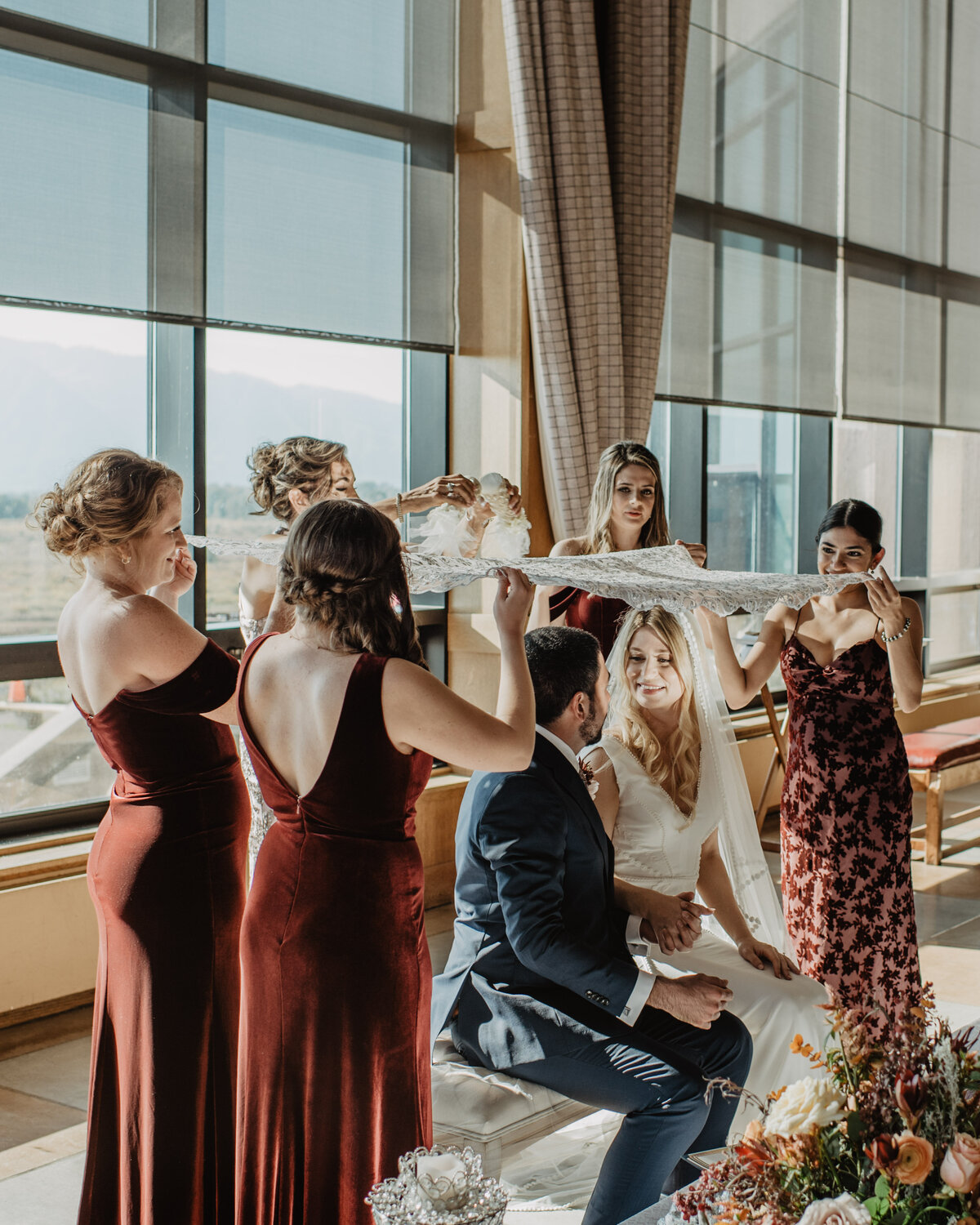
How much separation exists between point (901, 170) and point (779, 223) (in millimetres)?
1675

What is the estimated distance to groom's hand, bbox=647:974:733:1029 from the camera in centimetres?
229

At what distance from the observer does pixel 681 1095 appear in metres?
2.23

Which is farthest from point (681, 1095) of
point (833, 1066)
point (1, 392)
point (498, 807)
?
point (1, 392)

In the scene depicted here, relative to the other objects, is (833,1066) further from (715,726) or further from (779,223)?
(779,223)

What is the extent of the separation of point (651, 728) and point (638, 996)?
808mm

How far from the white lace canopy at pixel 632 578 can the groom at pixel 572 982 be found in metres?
0.13

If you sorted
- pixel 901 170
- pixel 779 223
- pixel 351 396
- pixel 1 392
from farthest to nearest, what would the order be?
pixel 901 170, pixel 779 223, pixel 351 396, pixel 1 392

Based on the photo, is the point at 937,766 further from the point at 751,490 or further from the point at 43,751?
the point at 43,751

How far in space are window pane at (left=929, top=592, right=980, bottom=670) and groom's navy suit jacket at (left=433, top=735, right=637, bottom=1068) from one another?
23.2ft

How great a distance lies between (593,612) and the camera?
155 inches

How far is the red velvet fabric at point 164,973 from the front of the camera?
87.8 inches

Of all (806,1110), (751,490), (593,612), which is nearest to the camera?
(806,1110)

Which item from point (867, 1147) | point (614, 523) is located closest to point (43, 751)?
point (614, 523)

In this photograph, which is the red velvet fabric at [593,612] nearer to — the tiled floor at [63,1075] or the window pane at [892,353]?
the tiled floor at [63,1075]
